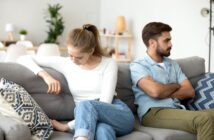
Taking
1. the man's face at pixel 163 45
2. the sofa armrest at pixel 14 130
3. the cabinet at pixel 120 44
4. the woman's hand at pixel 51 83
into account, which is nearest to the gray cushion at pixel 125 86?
the man's face at pixel 163 45

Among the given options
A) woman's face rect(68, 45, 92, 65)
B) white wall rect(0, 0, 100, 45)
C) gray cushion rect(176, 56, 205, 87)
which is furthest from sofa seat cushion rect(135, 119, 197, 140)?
white wall rect(0, 0, 100, 45)

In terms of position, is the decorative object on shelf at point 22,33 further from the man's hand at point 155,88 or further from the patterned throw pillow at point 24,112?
the patterned throw pillow at point 24,112

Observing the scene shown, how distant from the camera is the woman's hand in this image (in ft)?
7.13

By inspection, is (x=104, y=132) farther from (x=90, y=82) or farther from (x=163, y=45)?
(x=163, y=45)

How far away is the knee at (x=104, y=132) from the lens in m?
1.91

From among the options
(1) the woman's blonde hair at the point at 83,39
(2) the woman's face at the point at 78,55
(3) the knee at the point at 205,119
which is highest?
(1) the woman's blonde hair at the point at 83,39

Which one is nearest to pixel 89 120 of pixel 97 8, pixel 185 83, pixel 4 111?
pixel 4 111

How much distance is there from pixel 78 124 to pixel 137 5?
15.1ft

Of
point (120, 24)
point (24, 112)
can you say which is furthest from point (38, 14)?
point (24, 112)

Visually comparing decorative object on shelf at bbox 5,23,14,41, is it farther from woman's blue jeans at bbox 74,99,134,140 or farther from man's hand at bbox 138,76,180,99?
woman's blue jeans at bbox 74,99,134,140

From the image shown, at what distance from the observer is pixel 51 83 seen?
217cm

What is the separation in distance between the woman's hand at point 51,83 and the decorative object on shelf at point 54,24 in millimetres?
4418

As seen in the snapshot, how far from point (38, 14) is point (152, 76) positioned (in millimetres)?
4609

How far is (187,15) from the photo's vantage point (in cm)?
524
